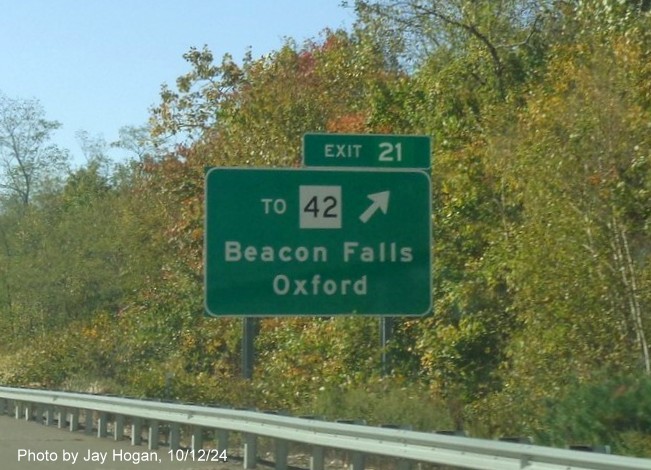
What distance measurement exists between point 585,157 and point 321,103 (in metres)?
12.5

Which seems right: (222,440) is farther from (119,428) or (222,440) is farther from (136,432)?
(119,428)

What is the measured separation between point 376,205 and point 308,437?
4.68 meters

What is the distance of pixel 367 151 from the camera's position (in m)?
16.7

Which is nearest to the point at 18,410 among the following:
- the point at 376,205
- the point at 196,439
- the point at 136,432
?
the point at 136,432

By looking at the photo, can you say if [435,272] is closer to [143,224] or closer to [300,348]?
[300,348]

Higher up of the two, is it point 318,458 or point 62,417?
point 62,417

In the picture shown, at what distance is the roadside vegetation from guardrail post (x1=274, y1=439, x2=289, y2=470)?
1578 millimetres

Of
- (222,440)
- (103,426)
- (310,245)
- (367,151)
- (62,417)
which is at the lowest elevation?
(222,440)

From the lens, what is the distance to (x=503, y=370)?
19.2 m

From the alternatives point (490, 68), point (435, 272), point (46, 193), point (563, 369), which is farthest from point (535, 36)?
point (46, 193)

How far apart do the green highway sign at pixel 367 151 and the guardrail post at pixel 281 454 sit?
4119 millimetres

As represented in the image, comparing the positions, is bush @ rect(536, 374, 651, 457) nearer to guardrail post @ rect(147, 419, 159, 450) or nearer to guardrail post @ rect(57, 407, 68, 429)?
guardrail post @ rect(147, 419, 159, 450)

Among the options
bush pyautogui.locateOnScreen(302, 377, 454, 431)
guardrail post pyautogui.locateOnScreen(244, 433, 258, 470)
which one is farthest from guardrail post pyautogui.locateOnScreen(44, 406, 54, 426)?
guardrail post pyautogui.locateOnScreen(244, 433, 258, 470)

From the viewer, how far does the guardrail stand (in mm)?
9234
